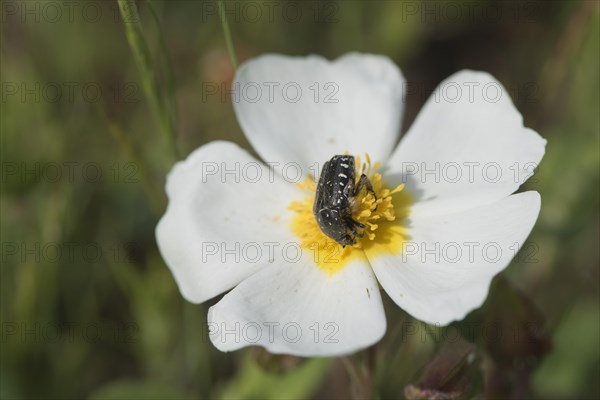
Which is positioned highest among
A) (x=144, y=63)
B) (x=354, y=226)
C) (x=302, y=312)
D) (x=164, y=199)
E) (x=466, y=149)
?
(x=144, y=63)

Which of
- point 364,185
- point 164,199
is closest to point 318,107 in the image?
point 364,185

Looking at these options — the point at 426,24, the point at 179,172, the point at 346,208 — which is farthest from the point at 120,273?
the point at 426,24

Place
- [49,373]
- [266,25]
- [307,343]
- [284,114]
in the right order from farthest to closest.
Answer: [266,25] < [49,373] < [284,114] < [307,343]

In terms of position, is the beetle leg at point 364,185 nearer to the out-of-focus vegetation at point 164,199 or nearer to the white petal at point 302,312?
the white petal at point 302,312

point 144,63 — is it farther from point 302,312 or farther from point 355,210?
point 302,312

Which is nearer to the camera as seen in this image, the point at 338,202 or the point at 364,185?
the point at 338,202

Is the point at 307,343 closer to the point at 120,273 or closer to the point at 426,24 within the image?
the point at 120,273
